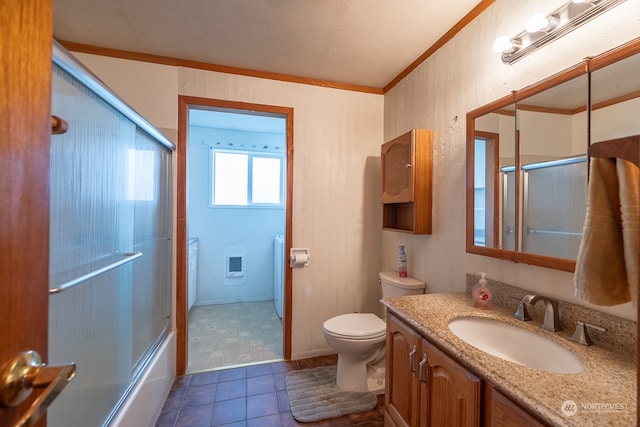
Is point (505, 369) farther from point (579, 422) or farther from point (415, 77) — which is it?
point (415, 77)

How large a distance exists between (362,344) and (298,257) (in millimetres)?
827

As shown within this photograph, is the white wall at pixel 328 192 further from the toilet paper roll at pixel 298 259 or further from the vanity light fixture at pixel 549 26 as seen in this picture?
the vanity light fixture at pixel 549 26

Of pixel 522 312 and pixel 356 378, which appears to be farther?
pixel 356 378

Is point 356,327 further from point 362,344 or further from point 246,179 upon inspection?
point 246,179

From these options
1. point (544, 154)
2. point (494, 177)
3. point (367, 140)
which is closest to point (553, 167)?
point (544, 154)

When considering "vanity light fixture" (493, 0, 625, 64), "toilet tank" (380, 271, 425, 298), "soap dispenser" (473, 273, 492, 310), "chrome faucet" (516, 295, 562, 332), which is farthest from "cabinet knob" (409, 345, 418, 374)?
"vanity light fixture" (493, 0, 625, 64)

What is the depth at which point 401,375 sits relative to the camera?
50.3 inches

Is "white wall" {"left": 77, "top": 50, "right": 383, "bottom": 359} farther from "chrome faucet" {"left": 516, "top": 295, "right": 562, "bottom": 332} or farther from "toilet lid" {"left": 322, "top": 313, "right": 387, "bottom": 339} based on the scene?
"chrome faucet" {"left": 516, "top": 295, "right": 562, "bottom": 332}

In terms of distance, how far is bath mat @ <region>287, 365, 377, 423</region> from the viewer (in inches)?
64.4

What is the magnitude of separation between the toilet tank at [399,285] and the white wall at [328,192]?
40 centimetres

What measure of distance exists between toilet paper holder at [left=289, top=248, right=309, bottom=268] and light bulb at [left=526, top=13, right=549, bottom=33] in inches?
73.9

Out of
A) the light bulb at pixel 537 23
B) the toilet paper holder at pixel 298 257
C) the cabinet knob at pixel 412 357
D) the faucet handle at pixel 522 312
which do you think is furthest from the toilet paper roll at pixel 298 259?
the light bulb at pixel 537 23

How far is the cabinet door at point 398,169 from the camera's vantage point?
1859mm

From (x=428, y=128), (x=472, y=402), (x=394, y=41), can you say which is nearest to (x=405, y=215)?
(x=428, y=128)
